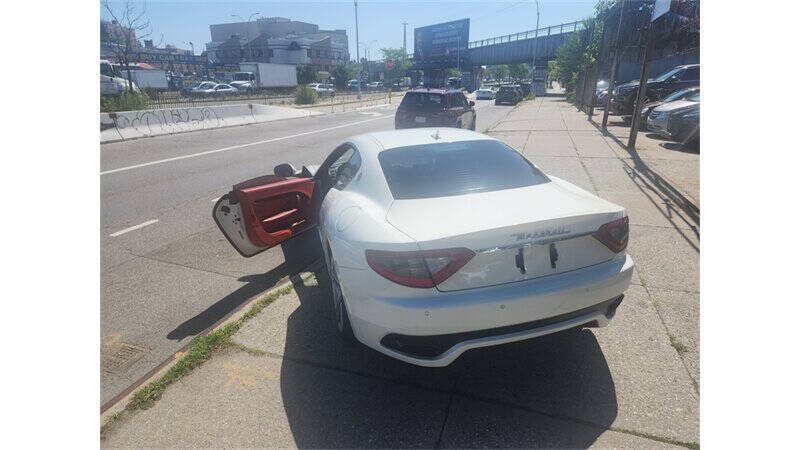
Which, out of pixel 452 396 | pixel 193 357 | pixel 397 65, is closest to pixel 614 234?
pixel 452 396

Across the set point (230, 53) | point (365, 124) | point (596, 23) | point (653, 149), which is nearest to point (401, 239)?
point (653, 149)

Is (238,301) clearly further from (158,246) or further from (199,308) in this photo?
(158,246)

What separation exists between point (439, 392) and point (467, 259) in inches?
37.2

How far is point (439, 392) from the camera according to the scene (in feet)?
8.55

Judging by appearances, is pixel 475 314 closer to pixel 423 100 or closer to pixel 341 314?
pixel 341 314

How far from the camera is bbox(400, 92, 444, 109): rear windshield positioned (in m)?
12.1

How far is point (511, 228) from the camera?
2223mm

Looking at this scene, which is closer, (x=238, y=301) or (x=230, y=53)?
(x=238, y=301)

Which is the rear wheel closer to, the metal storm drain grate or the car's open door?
the car's open door

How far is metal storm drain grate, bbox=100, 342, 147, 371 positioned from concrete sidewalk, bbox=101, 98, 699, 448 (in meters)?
0.64

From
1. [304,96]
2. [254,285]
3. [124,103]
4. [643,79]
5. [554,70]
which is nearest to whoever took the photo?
[254,285]

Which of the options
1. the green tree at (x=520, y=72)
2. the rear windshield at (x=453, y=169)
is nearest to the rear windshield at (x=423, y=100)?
the rear windshield at (x=453, y=169)

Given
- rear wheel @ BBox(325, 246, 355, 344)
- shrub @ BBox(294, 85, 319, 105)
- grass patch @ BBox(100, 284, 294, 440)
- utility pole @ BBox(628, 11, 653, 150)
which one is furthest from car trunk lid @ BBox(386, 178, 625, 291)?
shrub @ BBox(294, 85, 319, 105)

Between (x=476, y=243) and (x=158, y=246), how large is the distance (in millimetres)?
4442
